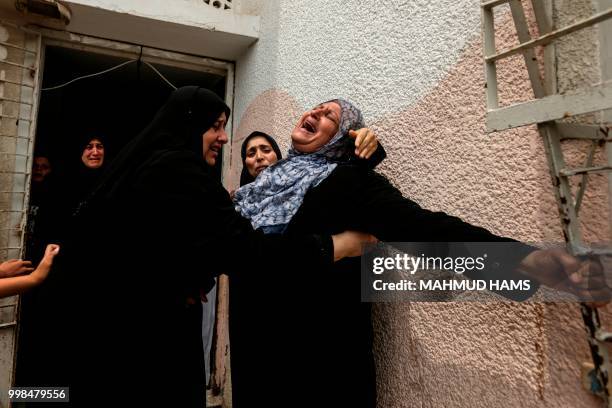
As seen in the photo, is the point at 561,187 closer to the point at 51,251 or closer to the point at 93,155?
the point at 51,251

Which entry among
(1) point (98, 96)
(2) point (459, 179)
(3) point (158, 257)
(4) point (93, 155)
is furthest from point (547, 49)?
(1) point (98, 96)

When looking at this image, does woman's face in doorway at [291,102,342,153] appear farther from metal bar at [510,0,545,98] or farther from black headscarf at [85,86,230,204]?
metal bar at [510,0,545,98]

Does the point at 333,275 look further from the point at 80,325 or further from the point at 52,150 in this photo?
the point at 52,150

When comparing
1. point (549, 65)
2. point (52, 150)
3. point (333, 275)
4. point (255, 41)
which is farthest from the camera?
point (52, 150)

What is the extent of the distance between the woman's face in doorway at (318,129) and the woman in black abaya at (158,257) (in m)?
0.32

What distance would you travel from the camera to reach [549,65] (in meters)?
0.86

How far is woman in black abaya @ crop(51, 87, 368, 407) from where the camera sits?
1.24 meters

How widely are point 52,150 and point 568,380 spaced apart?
→ 16.6 ft

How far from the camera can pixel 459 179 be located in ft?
4.17

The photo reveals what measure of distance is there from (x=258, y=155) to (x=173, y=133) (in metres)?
0.81

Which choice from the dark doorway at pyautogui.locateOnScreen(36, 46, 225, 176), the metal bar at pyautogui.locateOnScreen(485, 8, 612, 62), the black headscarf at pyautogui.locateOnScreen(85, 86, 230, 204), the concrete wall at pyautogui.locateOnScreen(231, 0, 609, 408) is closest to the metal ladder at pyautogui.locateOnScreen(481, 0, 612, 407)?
the metal bar at pyautogui.locateOnScreen(485, 8, 612, 62)

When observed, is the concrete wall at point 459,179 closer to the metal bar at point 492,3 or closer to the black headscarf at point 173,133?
the metal bar at point 492,3

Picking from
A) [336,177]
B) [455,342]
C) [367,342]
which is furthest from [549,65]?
[367,342]

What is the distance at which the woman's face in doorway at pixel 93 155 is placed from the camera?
3.21 meters
